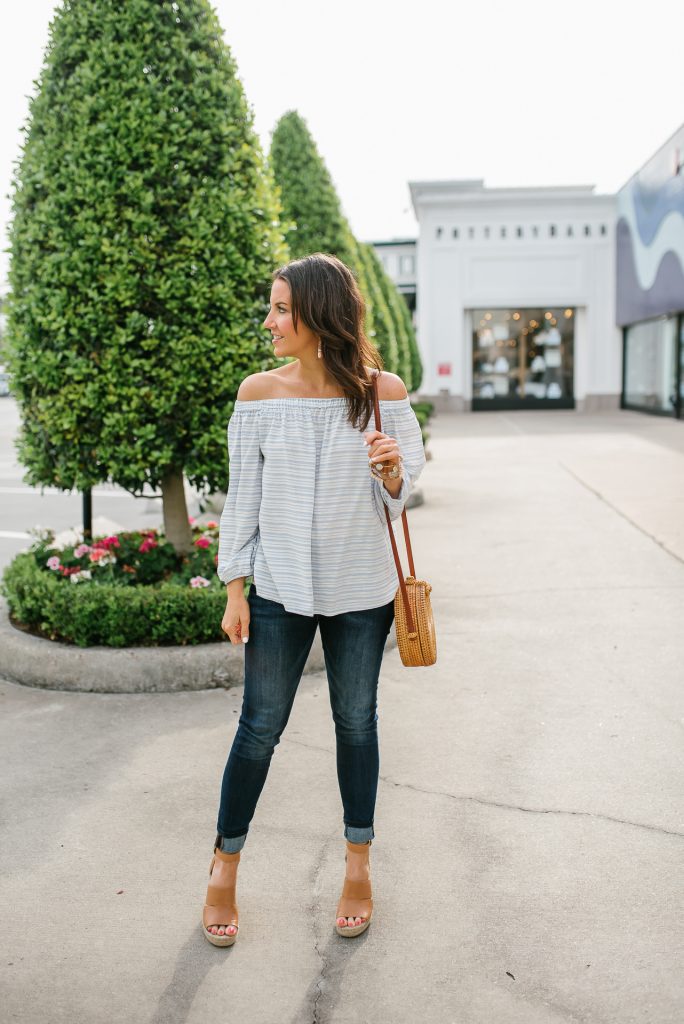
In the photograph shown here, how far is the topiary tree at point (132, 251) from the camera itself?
4.95m

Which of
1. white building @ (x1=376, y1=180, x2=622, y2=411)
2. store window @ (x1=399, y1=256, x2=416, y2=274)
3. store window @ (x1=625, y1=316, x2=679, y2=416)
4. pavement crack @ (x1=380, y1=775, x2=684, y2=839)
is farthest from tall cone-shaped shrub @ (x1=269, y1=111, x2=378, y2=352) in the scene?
store window @ (x1=399, y1=256, x2=416, y2=274)

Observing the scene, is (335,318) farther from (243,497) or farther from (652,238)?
(652,238)

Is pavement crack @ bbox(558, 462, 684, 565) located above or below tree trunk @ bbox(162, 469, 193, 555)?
below

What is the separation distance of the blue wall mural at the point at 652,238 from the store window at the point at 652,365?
1.52 feet

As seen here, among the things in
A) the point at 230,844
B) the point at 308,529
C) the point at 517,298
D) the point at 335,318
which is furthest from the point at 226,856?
the point at 517,298

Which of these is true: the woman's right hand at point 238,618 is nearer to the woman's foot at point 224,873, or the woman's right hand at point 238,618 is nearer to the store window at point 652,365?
the woman's foot at point 224,873

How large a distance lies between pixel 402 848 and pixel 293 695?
821 millimetres

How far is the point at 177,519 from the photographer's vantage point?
5.92m

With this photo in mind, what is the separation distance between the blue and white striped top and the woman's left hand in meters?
0.09

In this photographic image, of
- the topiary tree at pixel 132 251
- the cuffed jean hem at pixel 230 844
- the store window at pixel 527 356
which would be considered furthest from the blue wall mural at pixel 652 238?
the cuffed jean hem at pixel 230 844

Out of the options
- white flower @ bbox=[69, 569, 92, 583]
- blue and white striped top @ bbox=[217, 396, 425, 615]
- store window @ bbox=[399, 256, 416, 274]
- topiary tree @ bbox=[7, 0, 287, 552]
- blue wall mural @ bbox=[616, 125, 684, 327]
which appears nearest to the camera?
blue and white striped top @ bbox=[217, 396, 425, 615]

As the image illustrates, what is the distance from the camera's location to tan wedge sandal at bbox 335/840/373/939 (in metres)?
2.74

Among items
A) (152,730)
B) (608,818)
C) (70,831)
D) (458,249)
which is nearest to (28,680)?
(152,730)

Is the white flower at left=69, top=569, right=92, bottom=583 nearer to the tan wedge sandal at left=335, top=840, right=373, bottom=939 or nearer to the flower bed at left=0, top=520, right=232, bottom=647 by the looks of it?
the flower bed at left=0, top=520, right=232, bottom=647
